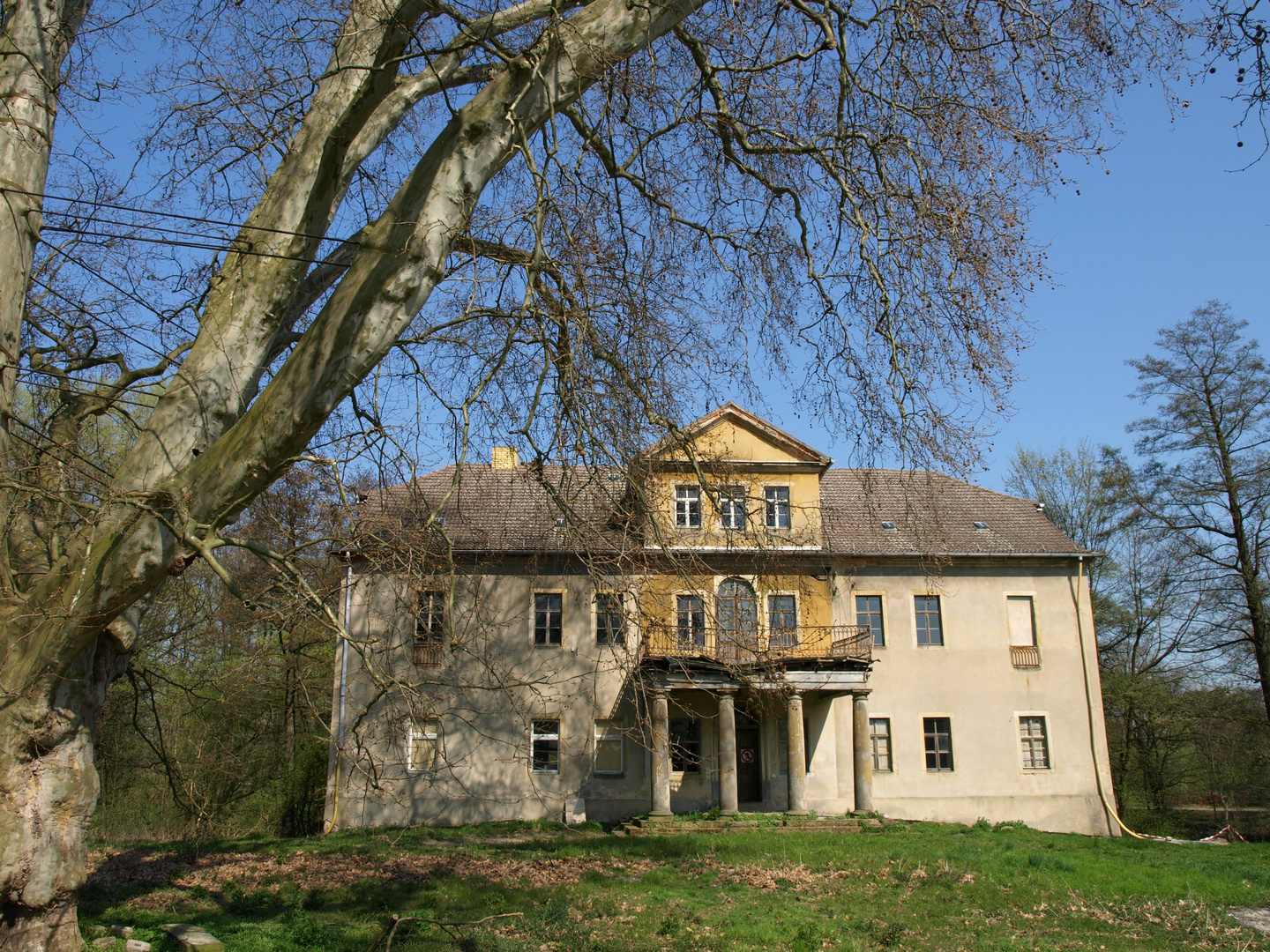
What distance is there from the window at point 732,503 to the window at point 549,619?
14922 millimetres

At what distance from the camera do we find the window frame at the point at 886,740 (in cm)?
2252

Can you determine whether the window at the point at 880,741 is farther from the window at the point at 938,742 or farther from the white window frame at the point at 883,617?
the white window frame at the point at 883,617

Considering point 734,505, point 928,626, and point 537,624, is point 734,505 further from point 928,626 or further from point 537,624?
point 928,626

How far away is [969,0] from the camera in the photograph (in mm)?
6695

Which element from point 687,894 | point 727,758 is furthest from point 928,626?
point 687,894

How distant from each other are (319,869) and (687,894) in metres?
5.13

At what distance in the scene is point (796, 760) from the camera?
20.4 m

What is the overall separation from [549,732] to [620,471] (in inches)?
645

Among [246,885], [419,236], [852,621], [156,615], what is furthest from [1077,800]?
[419,236]

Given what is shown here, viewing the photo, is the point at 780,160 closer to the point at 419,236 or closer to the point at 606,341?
the point at 606,341

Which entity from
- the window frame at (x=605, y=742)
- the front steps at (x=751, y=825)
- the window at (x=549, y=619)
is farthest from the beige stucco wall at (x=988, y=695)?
the window at (x=549, y=619)

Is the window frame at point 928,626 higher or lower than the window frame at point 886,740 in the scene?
higher

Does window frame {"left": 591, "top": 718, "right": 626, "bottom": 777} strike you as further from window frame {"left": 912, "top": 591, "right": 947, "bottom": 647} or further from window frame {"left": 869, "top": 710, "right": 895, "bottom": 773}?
window frame {"left": 912, "top": 591, "right": 947, "bottom": 647}

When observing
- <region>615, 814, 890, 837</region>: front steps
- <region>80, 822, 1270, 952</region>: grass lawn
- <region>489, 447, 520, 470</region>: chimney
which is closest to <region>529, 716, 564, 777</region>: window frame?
<region>615, 814, 890, 837</region>: front steps
